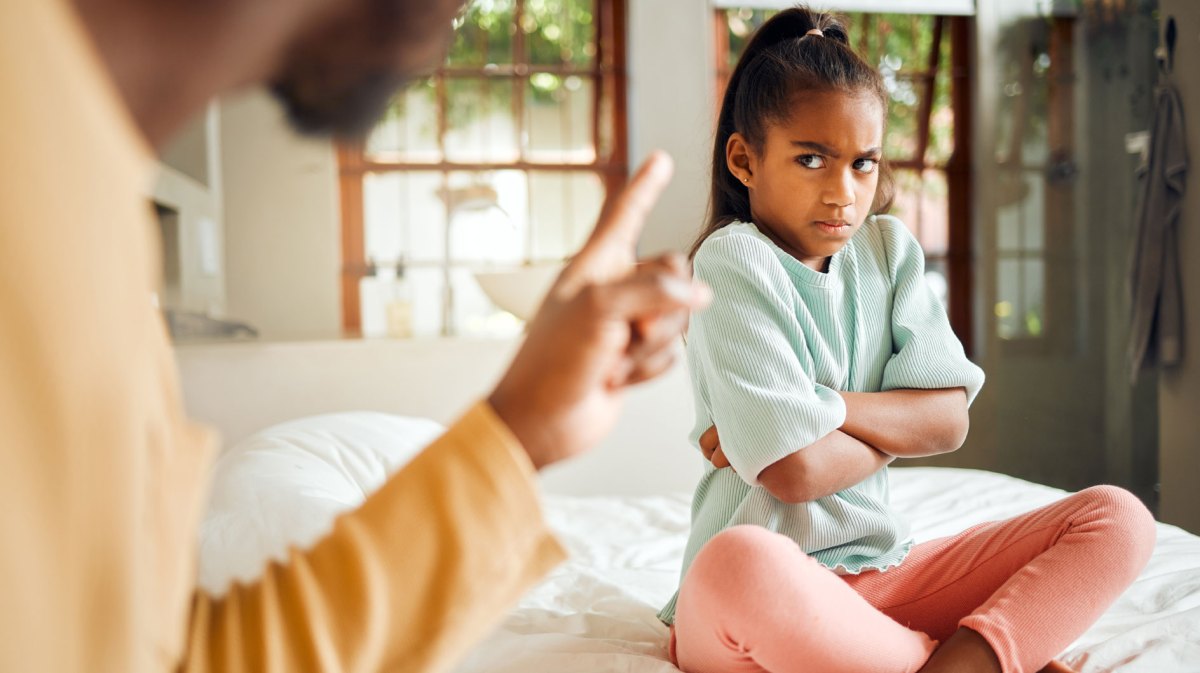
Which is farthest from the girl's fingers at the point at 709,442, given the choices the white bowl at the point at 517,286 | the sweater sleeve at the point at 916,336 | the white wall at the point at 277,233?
the white wall at the point at 277,233

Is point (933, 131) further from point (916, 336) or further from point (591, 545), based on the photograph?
point (916, 336)

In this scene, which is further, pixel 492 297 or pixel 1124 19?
pixel 1124 19

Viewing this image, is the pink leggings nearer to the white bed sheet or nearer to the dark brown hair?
the white bed sheet

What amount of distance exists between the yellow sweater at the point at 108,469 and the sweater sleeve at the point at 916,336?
2.63 ft

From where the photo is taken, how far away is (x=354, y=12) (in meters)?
0.39

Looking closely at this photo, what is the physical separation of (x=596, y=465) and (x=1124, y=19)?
2.09m

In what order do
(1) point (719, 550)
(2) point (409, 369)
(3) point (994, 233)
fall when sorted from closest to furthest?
1. (1) point (719, 550)
2. (2) point (409, 369)
3. (3) point (994, 233)

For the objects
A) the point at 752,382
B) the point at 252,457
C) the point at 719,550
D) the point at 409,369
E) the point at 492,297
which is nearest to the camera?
the point at 719,550

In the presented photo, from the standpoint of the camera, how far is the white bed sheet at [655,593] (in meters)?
1.05

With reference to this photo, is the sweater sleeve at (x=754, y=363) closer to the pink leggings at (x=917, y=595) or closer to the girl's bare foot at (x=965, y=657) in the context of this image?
the pink leggings at (x=917, y=595)

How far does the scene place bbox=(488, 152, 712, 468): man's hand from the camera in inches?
18.1

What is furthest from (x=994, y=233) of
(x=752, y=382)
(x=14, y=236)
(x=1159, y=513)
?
(x=14, y=236)

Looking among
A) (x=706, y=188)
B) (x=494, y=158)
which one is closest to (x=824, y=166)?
(x=706, y=188)

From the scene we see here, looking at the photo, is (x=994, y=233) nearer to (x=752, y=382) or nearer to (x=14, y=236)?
(x=752, y=382)
